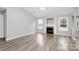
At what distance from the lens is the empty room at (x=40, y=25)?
14.4ft

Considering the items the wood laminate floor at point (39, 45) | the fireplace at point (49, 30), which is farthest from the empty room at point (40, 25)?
the wood laminate floor at point (39, 45)

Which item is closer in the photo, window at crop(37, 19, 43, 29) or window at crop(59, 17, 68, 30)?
window at crop(59, 17, 68, 30)

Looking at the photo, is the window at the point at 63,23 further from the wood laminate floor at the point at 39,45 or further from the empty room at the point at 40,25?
the wood laminate floor at the point at 39,45

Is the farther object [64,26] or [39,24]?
[39,24]

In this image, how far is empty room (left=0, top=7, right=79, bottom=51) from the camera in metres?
4.38

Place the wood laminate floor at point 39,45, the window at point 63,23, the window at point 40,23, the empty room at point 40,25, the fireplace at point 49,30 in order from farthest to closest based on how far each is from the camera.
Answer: the window at point 40,23
the fireplace at point 49,30
the window at point 63,23
the empty room at point 40,25
the wood laminate floor at point 39,45

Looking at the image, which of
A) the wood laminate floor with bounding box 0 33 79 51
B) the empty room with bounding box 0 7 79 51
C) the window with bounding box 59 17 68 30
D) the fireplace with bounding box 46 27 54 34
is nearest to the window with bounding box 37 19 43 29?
the empty room with bounding box 0 7 79 51

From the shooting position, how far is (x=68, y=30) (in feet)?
23.1

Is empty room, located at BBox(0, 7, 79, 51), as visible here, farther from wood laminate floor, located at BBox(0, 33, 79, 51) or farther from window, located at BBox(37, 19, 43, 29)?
wood laminate floor, located at BBox(0, 33, 79, 51)

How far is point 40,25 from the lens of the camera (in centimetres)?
895
